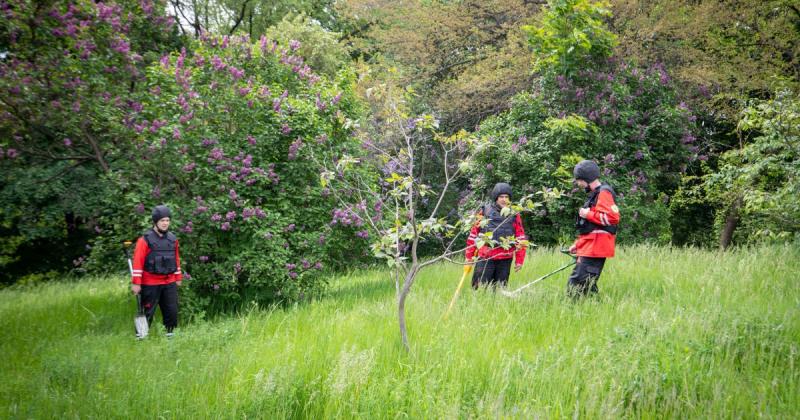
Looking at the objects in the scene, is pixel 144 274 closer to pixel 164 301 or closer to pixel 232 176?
pixel 164 301

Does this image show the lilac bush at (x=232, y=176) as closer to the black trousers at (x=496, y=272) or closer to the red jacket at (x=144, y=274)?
the red jacket at (x=144, y=274)

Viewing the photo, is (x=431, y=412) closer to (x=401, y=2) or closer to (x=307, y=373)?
(x=307, y=373)

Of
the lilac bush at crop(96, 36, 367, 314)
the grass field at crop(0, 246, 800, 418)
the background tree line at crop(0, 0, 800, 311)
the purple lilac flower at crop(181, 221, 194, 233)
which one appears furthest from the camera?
the background tree line at crop(0, 0, 800, 311)

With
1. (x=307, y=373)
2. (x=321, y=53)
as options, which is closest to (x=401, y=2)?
(x=321, y=53)

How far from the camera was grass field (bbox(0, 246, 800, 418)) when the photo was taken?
3.24 meters

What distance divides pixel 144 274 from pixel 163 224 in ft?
2.24

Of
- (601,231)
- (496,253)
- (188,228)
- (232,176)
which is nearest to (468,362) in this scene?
(601,231)

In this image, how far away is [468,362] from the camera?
383 centimetres

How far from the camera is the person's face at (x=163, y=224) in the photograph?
20.4ft

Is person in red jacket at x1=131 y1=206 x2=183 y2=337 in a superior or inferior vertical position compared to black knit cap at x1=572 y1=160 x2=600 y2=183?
inferior

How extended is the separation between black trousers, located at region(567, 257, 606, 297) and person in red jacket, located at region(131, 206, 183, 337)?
4982 millimetres

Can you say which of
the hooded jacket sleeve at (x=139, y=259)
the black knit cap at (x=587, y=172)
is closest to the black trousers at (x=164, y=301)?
the hooded jacket sleeve at (x=139, y=259)

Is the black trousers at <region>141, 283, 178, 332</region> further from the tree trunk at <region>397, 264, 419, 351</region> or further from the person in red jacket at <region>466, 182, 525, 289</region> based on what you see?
the person in red jacket at <region>466, 182, 525, 289</region>

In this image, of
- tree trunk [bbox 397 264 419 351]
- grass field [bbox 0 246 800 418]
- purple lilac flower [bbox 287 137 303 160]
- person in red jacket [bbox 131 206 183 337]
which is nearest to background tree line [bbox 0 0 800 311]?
purple lilac flower [bbox 287 137 303 160]
